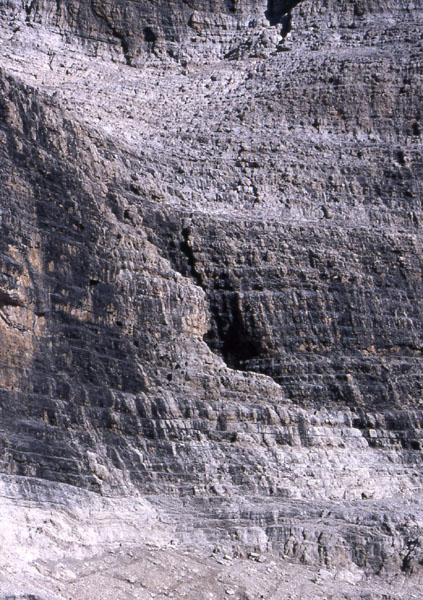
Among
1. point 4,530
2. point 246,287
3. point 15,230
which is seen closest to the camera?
point 4,530

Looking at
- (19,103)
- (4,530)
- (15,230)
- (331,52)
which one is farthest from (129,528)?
(331,52)

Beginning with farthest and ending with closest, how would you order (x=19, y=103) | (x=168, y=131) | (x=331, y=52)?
(x=331, y=52) → (x=168, y=131) → (x=19, y=103)

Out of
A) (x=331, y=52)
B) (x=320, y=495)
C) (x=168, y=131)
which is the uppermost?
(x=331, y=52)

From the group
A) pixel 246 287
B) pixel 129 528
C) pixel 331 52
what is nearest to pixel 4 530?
pixel 129 528

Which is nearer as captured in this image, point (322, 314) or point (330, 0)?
point (322, 314)

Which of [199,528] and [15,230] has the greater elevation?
[15,230]

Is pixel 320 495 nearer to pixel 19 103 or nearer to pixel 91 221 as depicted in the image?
pixel 91 221
